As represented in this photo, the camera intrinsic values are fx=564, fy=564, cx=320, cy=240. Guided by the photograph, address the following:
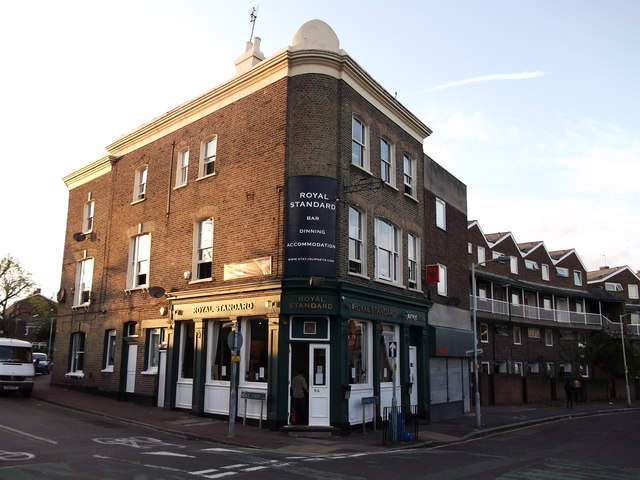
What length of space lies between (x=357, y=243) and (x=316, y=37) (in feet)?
22.8

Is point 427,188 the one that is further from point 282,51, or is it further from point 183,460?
point 183,460

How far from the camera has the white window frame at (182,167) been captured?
22281mm

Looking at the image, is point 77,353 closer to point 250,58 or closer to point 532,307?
point 250,58

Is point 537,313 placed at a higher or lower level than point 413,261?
lower

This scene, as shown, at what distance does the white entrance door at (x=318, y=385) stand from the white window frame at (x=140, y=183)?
11754 mm

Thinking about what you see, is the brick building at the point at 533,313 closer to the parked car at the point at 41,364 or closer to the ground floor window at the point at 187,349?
the ground floor window at the point at 187,349

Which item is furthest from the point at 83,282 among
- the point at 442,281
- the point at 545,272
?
the point at 545,272

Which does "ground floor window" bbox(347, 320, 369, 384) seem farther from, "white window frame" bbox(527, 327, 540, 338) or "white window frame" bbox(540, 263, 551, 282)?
"white window frame" bbox(540, 263, 551, 282)

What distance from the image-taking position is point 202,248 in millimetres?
20469

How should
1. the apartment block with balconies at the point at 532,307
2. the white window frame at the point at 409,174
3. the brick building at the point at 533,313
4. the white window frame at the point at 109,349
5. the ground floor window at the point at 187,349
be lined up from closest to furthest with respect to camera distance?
the ground floor window at the point at 187,349 < the white window frame at the point at 409,174 < the white window frame at the point at 109,349 < the brick building at the point at 533,313 < the apartment block with balconies at the point at 532,307

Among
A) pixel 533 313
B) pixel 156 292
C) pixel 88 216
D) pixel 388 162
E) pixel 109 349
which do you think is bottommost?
pixel 109 349

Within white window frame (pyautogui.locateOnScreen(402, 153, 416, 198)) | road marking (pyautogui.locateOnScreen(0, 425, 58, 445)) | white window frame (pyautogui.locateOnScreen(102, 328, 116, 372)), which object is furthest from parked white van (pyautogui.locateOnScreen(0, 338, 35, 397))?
white window frame (pyautogui.locateOnScreen(402, 153, 416, 198))

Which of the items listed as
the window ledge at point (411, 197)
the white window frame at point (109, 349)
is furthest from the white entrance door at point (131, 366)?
the window ledge at point (411, 197)

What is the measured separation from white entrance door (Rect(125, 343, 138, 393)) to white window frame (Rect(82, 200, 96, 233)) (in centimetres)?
754
